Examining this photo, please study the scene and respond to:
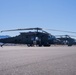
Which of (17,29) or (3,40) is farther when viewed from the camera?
(17,29)

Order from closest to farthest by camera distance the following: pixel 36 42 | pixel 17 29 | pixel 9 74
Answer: pixel 9 74
pixel 36 42
pixel 17 29

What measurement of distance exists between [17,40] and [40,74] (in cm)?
6895

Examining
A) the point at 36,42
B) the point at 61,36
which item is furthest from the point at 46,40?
the point at 61,36

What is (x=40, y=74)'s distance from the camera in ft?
15.4

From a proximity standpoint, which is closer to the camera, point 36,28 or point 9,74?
point 9,74

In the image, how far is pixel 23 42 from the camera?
72625 millimetres

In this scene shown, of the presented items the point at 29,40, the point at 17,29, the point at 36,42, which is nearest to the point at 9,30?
the point at 17,29

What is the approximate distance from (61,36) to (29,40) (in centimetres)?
4122

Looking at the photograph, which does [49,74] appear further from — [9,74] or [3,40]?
[3,40]

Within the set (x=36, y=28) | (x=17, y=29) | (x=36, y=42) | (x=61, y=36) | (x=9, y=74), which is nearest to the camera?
(x=9, y=74)

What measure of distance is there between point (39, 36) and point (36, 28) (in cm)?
920

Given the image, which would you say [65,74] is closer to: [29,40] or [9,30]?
[29,40]

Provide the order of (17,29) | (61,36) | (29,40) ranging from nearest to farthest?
(29,40) < (17,29) < (61,36)

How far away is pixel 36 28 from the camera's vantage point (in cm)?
8019
